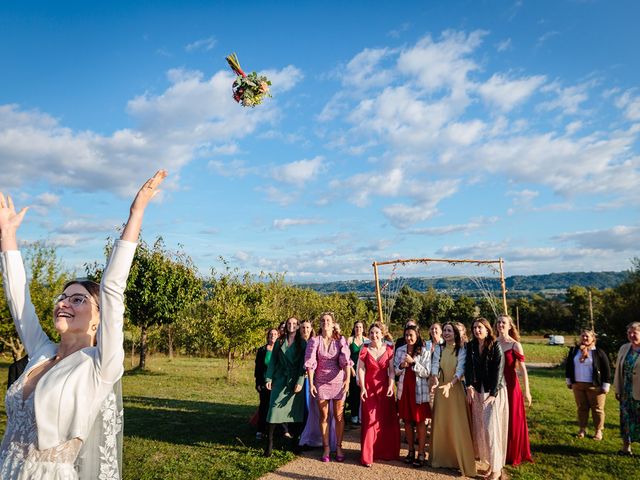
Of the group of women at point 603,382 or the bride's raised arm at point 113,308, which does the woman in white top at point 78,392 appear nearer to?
the bride's raised arm at point 113,308

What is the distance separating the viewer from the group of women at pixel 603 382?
301 inches

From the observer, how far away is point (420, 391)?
24.0ft

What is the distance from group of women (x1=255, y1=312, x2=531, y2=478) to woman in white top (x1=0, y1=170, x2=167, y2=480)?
534 centimetres

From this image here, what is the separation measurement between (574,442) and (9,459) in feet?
29.9

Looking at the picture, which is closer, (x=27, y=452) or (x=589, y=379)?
(x=27, y=452)

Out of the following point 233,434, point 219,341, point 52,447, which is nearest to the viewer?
point 52,447

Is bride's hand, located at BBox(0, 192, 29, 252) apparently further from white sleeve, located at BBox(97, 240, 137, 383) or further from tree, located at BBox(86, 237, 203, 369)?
tree, located at BBox(86, 237, 203, 369)

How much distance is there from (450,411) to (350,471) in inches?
69.0

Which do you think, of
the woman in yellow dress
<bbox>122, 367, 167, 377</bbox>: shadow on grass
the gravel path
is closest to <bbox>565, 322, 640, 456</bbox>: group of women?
the woman in yellow dress

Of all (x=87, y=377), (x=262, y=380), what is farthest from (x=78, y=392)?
(x=262, y=380)

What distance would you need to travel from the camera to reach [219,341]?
17516mm

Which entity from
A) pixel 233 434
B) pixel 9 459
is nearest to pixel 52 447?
pixel 9 459

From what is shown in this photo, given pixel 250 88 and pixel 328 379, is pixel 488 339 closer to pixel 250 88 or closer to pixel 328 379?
pixel 328 379

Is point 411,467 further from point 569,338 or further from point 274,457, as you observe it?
point 569,338
